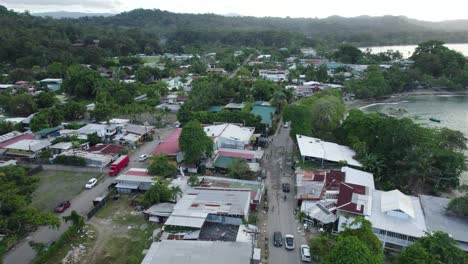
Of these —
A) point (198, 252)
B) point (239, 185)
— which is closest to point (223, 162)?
point (239, 185)

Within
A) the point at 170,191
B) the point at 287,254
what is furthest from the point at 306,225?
the point at 170,191

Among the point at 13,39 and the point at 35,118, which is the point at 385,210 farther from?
the point at 13,39

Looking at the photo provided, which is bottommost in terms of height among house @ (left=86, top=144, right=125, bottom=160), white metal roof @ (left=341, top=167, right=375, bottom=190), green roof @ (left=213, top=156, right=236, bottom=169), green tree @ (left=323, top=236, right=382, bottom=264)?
house @ (left=86, top=144, right=125, bottom=160)

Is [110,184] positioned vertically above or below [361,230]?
below

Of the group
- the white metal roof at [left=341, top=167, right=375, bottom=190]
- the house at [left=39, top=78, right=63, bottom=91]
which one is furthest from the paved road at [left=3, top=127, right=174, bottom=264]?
the house at [left=39, top=78, right=63, bottom=91]

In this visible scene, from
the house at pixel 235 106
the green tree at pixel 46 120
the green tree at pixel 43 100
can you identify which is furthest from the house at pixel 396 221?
the green tree at pixel 43 100

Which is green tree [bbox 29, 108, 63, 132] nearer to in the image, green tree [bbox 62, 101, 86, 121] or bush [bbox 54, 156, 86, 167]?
green tree [bbox 62, 101, 86, 121]

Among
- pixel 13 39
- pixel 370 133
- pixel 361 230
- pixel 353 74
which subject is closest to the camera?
pixel 361 230
